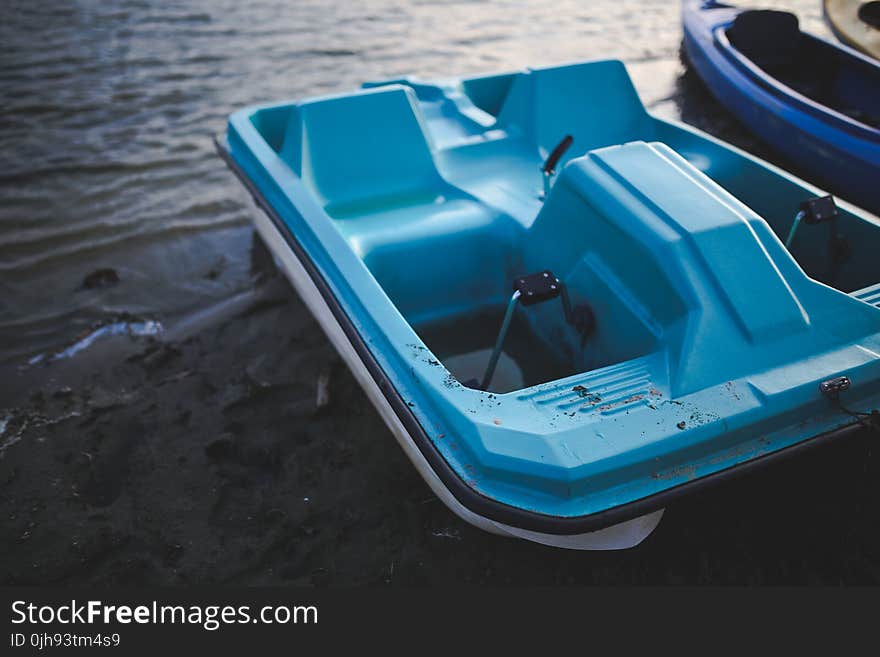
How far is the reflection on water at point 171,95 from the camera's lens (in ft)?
13.2

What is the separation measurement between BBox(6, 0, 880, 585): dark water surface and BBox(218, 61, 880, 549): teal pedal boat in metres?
0.33

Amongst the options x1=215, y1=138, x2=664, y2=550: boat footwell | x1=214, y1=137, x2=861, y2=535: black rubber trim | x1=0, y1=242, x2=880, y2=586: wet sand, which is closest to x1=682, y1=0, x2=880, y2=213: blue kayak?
x1=0, y1=242, x2=880, y2=586: wet sand

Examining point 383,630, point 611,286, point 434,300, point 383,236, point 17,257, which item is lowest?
point 17,257

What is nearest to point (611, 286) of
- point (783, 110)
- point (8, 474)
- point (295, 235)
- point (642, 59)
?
point (295, 235)

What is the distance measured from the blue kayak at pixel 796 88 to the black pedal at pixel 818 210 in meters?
1.57

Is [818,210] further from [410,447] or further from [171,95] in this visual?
[171,95]

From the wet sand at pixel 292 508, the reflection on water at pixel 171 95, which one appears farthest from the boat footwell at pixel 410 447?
the reflection on water at pixel 171 95

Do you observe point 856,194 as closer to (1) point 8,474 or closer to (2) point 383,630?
(2) point 383,630

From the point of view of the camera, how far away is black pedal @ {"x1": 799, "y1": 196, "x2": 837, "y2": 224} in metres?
2.59

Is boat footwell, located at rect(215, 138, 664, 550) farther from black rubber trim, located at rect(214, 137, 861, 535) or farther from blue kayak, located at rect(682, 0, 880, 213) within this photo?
blue kayak, located at rect(682, 0, 880, 213)

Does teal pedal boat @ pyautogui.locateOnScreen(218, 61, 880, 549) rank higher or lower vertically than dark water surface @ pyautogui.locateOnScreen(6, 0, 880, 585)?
higher

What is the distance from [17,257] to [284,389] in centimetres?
216

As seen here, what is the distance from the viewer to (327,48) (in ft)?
22.8

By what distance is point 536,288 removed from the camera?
2266 mm
